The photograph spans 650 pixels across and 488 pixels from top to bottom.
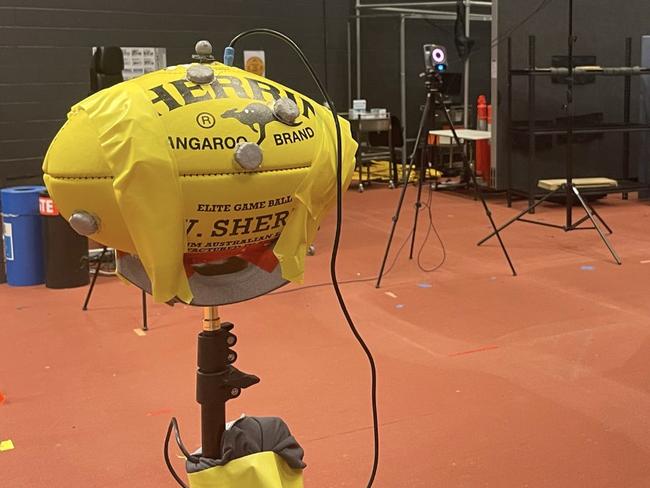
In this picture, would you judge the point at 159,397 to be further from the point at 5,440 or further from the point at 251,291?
the point at 251,291

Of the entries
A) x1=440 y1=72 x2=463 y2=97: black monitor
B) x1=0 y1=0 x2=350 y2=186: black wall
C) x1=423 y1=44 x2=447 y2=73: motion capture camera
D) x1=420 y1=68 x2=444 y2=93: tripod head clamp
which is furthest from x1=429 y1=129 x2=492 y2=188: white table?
x1=420 y1=68 x2=444 y2=93: tripod head clamp

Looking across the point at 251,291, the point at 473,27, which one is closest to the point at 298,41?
the point at 473,27

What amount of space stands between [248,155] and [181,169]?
0.34ft

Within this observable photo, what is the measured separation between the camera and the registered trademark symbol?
1.24 meters

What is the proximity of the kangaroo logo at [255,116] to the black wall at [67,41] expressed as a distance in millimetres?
6179

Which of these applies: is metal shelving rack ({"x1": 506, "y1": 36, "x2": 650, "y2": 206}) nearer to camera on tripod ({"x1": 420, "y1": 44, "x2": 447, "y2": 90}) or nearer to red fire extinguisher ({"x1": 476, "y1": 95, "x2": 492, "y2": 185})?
red fire extinguisher ({"x1": 476, "y1": 95, "x2": 492, "y2": 185})

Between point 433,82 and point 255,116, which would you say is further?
point 433,82

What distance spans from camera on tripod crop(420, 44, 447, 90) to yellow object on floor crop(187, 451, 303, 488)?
10.7 feet

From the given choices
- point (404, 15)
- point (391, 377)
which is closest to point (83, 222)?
point (391, 377)

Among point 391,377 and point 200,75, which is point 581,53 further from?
point 200,75

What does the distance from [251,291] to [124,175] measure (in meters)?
0.34

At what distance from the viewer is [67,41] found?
777cm

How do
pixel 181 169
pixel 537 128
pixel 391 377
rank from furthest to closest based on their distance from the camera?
pixel 537 128 → pixel 391 377 → pixel 181 169

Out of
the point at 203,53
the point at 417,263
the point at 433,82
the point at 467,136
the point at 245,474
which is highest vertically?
the point at 433,82
